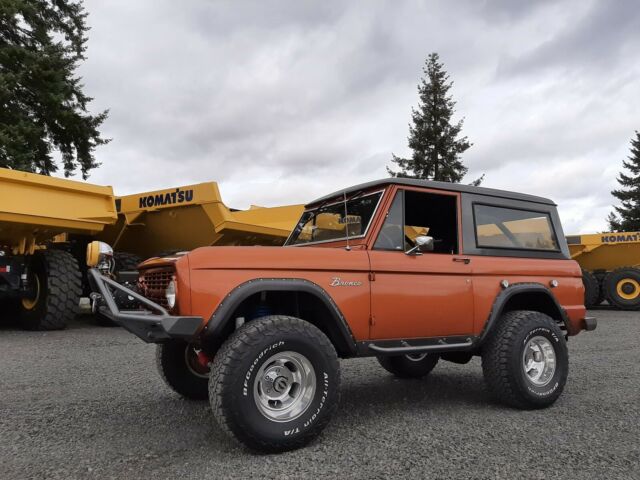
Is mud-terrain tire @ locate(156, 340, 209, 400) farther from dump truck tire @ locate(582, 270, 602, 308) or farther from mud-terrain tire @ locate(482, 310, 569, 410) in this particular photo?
dump truck tire @ locate(582, 270, 602, 308)

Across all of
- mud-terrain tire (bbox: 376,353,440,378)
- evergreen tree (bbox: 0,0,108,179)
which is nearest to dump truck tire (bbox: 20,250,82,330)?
mud-terrain tire (bbox: 376,353,440,378)

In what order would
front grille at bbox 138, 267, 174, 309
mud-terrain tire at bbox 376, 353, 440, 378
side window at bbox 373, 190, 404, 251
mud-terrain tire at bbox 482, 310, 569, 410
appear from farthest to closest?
1. mud-terrain tire at bbox 376, 353, 440, 378
2. mud-terrain tire at bbox 482, 310, 569, 410
3. side window at bbox 373, 190, 404, 251
4. front grille at bbox 138, 267, 174, 309

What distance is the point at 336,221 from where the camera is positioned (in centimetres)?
430

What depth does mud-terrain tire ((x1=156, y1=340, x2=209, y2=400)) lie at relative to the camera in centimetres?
409

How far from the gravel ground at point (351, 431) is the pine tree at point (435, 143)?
96.1ft

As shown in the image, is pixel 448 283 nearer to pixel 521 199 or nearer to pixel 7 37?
pixel 521 199

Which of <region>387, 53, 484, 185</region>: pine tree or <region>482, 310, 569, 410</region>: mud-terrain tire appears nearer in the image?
<region>482, 310, 569, 410</region>: mud-terrain tire

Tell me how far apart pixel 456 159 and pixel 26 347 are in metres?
31.5

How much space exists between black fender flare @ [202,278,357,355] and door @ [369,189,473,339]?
10.0 inches

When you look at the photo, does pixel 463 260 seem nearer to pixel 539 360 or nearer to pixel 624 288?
pixel 539 360

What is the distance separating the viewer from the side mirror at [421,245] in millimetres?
3658

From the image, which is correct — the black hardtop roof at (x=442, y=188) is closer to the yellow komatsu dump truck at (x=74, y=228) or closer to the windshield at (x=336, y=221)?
the windshield at (x=336, y=221)

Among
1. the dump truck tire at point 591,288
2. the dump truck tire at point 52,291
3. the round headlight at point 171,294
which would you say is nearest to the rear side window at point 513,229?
the round headlight at point 171,294

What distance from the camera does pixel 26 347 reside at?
6.54 m
